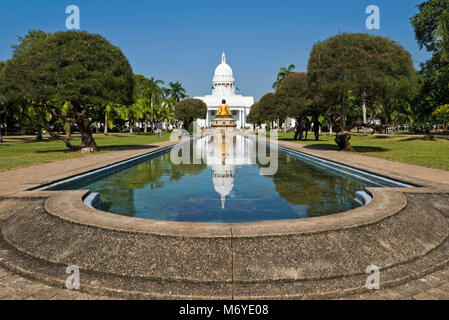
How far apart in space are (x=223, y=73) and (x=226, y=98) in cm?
1190

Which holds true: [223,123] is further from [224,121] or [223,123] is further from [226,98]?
[226,98]

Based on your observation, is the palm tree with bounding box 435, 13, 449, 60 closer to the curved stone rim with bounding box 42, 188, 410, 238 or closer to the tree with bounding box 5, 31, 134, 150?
the tree with bounding box 5, 31, 134, 150

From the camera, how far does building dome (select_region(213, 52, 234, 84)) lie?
128 m

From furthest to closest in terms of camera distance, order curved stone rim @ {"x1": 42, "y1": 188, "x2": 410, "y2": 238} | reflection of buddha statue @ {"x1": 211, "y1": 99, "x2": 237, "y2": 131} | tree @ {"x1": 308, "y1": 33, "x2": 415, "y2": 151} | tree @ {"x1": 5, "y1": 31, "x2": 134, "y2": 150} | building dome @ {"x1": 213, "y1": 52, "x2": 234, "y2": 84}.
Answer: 1. building dome @ {"x1": 213, "y1": 52, "x2": 234, "y2": 84}
2. reflection of buddha statue @ {"x1": 211, "y1": 99, "x2": 237, "y2": 131}
3. tree @ {"x1": 308, "y1": 33, "x2": 415, "y2": 151}
4. tree @ {"x1": 5, "y1": 31, "x2": 134, "y2": 150}
5. curved stone rim @ {"x1": 42, "y1": 188, "x2": 410, "y2": 238}

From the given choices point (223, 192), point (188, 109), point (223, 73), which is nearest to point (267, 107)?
point (188, 109)

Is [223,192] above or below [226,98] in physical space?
below

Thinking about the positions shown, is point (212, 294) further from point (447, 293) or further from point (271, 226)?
point (447, 293)

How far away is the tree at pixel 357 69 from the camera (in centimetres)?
1734

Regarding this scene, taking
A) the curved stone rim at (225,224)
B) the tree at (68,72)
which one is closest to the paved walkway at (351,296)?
the curved stone rim at (225,224)

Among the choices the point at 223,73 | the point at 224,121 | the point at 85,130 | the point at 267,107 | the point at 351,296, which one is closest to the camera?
the point at 351,296

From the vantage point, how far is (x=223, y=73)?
129375 mm

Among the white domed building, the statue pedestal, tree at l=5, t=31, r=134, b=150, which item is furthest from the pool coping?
the white domed building

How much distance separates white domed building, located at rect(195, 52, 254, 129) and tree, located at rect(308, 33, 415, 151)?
102 m

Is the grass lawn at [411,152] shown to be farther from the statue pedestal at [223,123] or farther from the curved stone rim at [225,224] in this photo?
the statue pedestal at [223,123]
